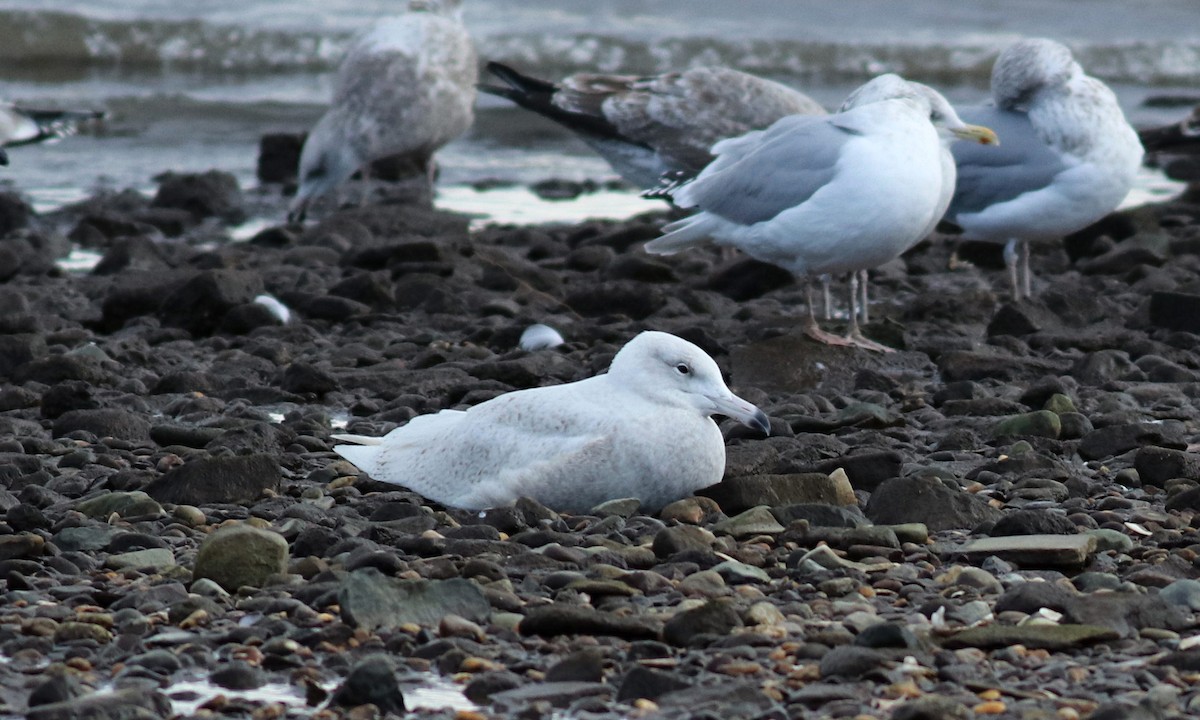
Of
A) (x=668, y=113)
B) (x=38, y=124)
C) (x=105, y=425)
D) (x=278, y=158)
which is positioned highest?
(x=668, y=113)

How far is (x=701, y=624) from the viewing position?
11.4 feet

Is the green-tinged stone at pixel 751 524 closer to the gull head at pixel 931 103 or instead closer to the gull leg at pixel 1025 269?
the gull head at pixel 931 103

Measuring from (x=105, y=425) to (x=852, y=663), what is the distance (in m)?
2.99

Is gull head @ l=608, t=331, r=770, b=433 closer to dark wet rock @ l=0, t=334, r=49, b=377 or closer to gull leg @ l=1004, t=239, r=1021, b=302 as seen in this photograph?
dark wet rock @ l=0, t=334, r=49, b=377

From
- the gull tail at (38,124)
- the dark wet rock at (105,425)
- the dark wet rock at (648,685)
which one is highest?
the dark wet rock at (648,685)

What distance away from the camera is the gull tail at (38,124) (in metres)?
11.2

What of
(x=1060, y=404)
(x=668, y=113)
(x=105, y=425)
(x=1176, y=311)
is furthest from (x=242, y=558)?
(x=668, y=113)

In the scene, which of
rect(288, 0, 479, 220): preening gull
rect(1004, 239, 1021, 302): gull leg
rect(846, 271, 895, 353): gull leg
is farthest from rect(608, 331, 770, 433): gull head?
rect(288, 0, 479, 220): preening gull

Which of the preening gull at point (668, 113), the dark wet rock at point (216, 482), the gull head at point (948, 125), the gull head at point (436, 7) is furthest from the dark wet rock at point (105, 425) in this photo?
the gull head at point (436, 7)

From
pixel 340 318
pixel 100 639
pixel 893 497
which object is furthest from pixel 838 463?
pixel 340 318

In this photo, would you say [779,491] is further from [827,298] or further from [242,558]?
[827,298]

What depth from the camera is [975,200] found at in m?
7.76

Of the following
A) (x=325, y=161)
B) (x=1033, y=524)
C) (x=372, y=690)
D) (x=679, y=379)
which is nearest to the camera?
(x=372, y=690)

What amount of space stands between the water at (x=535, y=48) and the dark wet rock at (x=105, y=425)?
31.9 feet
